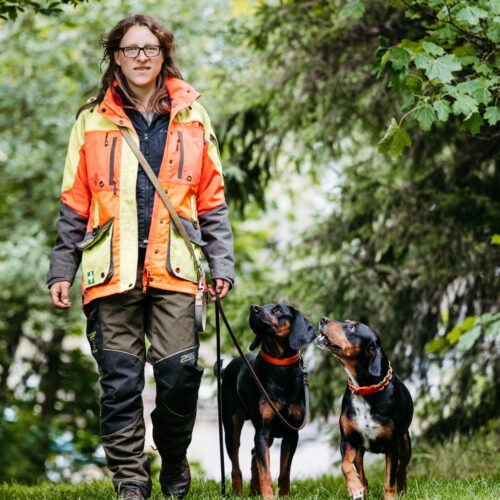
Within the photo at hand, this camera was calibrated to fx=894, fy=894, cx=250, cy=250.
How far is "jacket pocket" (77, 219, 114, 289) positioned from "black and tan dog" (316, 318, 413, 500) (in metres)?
1.13

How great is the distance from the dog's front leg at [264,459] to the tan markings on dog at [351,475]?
0.39 metres

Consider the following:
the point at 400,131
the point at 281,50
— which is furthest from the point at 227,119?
the point at 400,131

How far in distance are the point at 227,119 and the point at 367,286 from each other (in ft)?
7.69

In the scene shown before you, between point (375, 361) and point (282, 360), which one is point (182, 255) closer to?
point (282, 360)

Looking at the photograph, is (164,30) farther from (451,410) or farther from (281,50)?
(451,410)

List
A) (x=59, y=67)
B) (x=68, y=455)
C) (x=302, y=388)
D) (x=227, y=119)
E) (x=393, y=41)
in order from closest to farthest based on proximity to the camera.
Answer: (x=302, y=388) → (x=393, y=41) → (x=227, y=119) → (x=68, y=455) → (x=59, y=67)

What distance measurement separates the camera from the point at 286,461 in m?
4.84

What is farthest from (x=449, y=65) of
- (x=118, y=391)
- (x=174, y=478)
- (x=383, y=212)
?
(x=383, y=212)

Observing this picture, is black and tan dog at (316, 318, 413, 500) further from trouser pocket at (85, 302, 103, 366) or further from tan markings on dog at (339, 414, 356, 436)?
trouser pocket at (85, 302, 103, 366)

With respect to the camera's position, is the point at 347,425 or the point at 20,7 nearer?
the point at 347,425

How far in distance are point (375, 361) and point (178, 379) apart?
3.27 feet

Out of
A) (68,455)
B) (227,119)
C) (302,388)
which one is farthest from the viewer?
(68,455)

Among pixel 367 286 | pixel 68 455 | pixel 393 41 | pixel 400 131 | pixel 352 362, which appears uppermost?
pixel 393 41

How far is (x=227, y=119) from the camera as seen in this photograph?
919 centimetres
